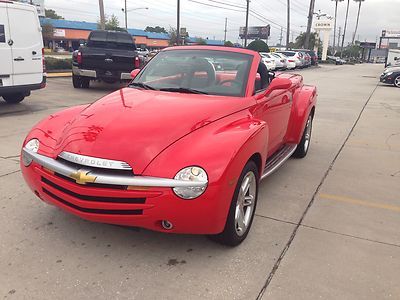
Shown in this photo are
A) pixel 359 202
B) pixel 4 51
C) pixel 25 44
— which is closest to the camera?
pixel 359 202

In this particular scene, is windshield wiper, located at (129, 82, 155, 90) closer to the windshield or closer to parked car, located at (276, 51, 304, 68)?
the windshield

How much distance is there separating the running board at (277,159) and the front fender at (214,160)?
913 mm

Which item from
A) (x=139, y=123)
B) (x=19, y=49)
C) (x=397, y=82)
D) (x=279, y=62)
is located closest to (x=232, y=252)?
(x=139, y=123)

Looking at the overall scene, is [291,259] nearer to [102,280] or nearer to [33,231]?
[102,280]

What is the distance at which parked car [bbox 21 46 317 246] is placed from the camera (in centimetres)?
277

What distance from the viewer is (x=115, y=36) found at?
13.9 m

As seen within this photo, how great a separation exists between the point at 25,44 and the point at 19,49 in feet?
0.62

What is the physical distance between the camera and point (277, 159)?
15.5 feet

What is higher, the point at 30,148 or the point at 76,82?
the point at 30,148

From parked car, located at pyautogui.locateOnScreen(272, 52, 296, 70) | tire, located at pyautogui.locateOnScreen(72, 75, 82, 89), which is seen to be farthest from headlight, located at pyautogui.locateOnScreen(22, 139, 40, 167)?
parked car, located at pyautogui.locateOnScreen(272, 52, 296, 70)

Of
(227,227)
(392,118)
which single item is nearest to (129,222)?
(227,227)

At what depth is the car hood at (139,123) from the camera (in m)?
2.93

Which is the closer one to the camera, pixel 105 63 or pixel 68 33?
pixel 105 63

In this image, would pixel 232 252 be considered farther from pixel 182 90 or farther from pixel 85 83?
pixel 85 83
